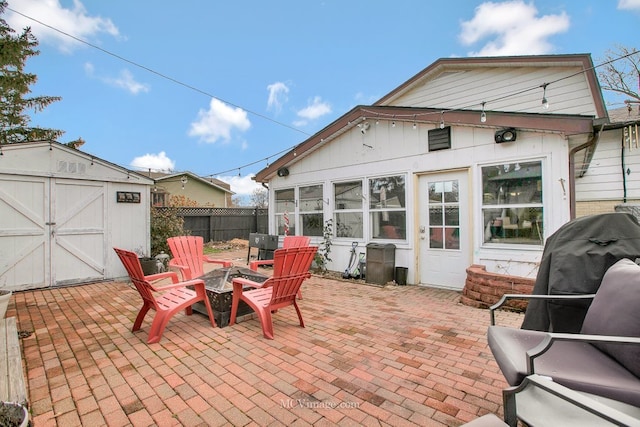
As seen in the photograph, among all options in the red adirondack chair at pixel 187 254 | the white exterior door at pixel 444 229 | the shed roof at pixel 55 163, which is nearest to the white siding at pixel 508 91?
the white exterior door at pixel 444 229

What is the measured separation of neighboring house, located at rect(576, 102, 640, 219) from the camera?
5980mm

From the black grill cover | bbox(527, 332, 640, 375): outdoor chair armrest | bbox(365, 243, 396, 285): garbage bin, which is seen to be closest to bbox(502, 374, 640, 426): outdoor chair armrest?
bbox(527, 332, 640, 375): outdoor chair armrest

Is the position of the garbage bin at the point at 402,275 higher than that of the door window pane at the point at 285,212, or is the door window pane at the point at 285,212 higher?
the door window pane at the point at 285,212

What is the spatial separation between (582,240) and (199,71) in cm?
956

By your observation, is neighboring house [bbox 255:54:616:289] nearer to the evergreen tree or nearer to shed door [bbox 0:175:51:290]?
shed door [bbox 0:175:51:290]

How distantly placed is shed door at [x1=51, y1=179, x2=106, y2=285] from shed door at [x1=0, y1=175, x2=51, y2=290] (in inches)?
5.3

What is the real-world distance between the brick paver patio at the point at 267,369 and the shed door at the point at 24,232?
3.97 ft

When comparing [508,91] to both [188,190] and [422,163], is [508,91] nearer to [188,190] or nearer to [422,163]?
[422,163]

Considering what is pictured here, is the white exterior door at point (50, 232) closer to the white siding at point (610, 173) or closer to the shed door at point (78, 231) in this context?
the shed door at point (78, 231)

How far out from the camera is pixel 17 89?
873 centimetres

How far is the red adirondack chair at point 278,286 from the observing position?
3107 mm

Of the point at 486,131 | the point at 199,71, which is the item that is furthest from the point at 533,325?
the point at 199,71

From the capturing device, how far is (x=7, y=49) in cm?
656

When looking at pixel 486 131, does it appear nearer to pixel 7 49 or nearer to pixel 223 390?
pixel 223 390
